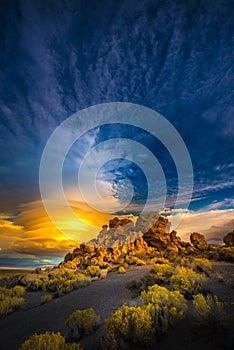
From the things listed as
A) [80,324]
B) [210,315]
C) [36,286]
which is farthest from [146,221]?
[210,315]

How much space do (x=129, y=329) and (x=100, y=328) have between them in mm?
2056

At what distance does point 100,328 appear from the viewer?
645cm

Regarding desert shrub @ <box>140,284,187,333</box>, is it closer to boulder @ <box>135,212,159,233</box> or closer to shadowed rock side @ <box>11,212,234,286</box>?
shadowed rock side @ <box>11,212,234,286</box>

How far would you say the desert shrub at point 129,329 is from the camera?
15.6ft

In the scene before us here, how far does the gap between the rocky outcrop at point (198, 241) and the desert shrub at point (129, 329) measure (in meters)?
32.0

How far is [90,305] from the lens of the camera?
9.66 m

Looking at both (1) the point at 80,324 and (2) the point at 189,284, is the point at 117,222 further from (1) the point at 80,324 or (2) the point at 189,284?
(1) the point at 80,324

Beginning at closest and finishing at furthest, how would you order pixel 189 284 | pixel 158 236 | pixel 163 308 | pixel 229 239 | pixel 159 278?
pixel 163 308, pixel 189 284, pixel 159 278, pixel 229 239, pixel 158 236

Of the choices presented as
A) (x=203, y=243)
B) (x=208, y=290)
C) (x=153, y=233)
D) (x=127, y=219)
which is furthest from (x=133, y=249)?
(x=208, y=290)

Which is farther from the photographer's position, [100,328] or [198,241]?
[198,241]

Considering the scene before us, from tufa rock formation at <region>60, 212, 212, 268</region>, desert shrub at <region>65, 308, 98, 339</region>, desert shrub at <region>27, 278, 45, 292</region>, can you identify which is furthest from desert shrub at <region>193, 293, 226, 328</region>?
tufa rock formation at <region>60, 212, 212, 268</region>

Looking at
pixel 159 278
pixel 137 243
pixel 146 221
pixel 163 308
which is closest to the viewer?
pixel 163 308

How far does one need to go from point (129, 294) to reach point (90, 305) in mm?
2260

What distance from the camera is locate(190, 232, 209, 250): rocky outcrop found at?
33.8 meters
